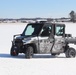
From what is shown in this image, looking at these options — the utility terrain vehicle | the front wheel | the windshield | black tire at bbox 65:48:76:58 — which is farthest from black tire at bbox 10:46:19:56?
black tire at bbox 65:48:76:58

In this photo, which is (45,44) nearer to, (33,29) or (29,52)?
(29,52)

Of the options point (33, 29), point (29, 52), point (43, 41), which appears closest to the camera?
point (29, 52)

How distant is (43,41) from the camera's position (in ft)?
47.7

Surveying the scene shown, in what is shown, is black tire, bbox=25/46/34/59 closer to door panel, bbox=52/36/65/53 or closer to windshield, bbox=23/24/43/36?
windshield, bbox=23/24/43/36

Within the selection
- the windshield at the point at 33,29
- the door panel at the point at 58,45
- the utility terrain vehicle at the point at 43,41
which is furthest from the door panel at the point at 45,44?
the windshield at the point at 33,29

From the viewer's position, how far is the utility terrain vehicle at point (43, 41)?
14352 mm

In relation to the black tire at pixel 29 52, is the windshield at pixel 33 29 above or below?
above

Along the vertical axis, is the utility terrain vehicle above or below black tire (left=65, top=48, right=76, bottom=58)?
above

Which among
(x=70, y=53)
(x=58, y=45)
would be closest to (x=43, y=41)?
(x=58, y=45)

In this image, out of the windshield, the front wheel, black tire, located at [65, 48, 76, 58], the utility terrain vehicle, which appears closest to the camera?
the front wheel

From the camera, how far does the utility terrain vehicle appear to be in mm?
14352

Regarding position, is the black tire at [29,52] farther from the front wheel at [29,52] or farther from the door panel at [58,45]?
the door panel at [58,45]

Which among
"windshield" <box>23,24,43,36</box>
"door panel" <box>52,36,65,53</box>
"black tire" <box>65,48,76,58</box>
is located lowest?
"black tire" <box>65,48,76,58</box>
